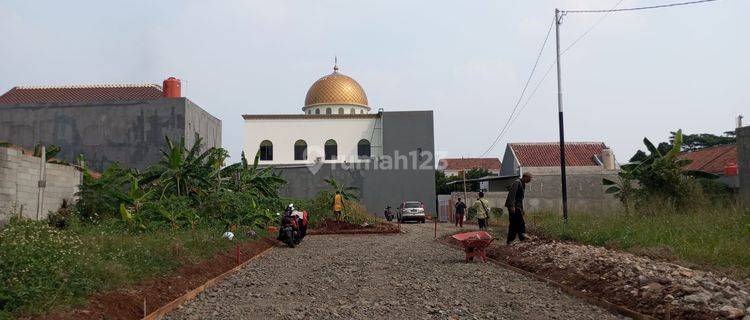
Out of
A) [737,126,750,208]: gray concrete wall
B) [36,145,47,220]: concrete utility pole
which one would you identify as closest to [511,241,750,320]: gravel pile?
[36,145,47,220]: concrete utility pole

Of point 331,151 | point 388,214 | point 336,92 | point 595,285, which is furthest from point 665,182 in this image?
point 336,92

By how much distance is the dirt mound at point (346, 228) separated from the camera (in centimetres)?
2402

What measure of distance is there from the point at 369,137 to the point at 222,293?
49164 millimetres

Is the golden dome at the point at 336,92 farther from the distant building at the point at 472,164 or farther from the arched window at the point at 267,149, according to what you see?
the distant building at the point at 472,164

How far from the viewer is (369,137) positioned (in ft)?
189

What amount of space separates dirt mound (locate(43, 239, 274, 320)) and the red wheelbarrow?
4516 mm

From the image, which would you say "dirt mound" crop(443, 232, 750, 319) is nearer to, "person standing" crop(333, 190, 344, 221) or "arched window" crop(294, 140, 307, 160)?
"person standing" crop(333, 190, 344, 221)

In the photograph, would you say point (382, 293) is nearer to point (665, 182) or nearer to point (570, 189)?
point (665, 182)

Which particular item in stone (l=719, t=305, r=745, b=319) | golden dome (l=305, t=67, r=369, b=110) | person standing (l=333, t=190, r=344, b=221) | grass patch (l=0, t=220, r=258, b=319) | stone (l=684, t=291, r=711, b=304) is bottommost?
stone (l=719, t=305, r=745, b=319)

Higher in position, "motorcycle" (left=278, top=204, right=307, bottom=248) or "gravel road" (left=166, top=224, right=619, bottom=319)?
"motorcycle" (left=278, top=204, right=307, bottom=248)

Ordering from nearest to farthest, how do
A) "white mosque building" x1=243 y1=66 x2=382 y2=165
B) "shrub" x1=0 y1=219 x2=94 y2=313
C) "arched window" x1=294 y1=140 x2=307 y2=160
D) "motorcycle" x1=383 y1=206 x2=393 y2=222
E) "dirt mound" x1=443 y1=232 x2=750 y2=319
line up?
"shrub" x1=0 y1=219 x2=94 y2=313
"dirt mound" x1=443 y1=232 x2=750 y2=319
"motorcycle" x1=383 y1=206 x2=393 y2=222
"white mosque building" x1=243 y1=66 x2=382 y2=165
"arched window" x1=294 y1=140 x2=307 y2=160

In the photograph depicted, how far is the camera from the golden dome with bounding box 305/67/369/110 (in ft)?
197

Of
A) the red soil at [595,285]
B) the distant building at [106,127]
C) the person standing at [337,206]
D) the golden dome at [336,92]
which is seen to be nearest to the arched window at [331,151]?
the golden dome at [336,92]

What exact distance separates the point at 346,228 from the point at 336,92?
36641 millimetres
